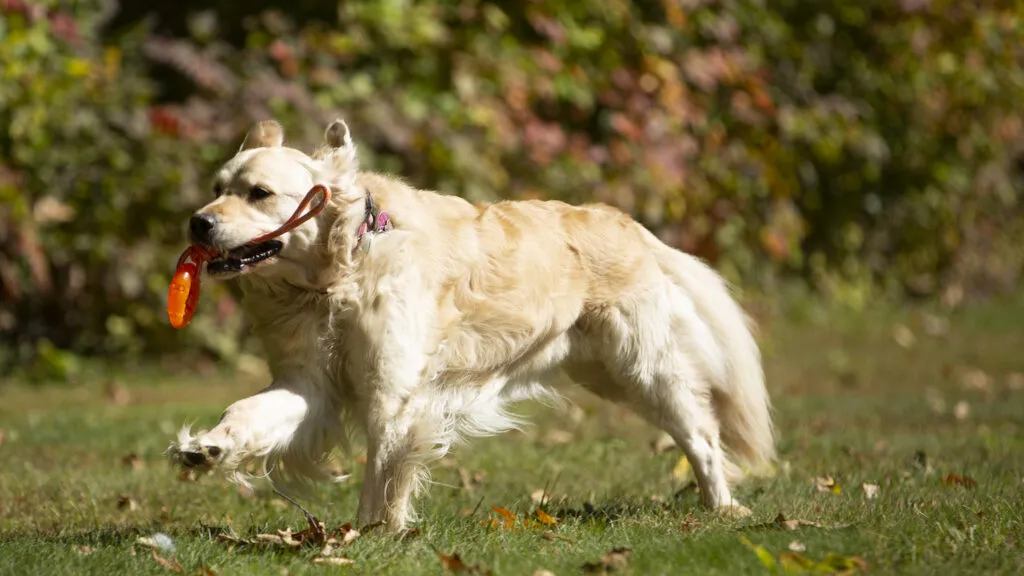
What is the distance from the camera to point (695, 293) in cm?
557

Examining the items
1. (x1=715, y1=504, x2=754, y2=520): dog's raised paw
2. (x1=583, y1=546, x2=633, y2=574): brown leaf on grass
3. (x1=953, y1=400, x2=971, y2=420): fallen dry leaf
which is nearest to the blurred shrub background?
(x1=953, y1=400, x2=971, y2=420): fallen dry leaf

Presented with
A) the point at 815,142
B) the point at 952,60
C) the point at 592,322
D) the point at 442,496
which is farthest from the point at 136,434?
the point at 952,60

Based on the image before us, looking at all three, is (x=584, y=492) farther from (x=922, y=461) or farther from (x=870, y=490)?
(x=922, y=461)

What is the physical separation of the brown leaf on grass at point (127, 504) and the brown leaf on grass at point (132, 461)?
3.60ft

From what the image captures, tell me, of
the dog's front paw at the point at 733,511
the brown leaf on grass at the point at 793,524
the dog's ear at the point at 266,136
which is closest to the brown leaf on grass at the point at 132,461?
the dog's ear at the point at 266,136

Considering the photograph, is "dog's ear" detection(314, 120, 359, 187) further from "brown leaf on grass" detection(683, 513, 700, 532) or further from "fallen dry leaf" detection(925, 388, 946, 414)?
"fallen dry leaf" detection(925, 388, 946, 414)

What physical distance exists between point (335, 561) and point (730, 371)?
7.24 ft

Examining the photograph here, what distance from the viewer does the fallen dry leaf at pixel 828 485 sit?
5.35 m

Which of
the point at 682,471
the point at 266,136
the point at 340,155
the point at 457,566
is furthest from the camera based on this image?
the point at 682,471

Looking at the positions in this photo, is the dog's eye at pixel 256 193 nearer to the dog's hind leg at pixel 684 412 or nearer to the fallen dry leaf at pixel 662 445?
the dog's hind leg at pixel 684 412

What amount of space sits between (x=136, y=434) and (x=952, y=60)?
30.4 ft

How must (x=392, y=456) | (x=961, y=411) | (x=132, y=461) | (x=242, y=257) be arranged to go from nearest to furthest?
(x=242, y=257)
(x=392, y=456)
(x=132, y=461)
(x=961, y=411)

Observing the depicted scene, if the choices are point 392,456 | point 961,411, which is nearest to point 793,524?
point 392,456

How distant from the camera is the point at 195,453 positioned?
13.6ft
